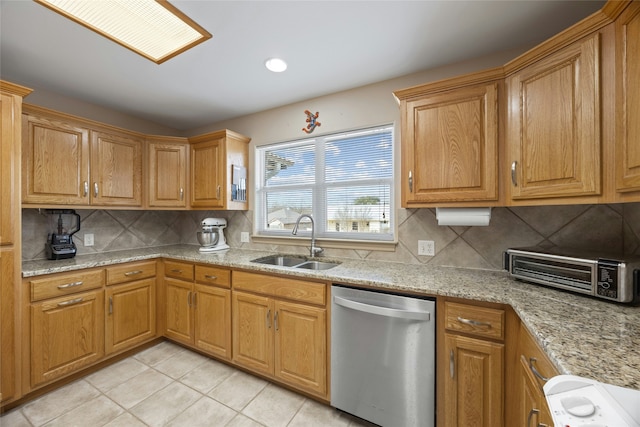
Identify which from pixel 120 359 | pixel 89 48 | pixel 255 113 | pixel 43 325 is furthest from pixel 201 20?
pixel 120 359

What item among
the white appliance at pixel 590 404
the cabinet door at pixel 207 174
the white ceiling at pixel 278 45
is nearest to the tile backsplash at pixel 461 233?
the cabinet door at pixel 207 174

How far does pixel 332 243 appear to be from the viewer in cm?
240

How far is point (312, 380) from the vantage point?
178 cm

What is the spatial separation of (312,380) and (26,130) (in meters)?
2.82

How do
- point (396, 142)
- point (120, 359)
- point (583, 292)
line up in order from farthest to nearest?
point (120, 359), point (396, 142), point (583, 292)

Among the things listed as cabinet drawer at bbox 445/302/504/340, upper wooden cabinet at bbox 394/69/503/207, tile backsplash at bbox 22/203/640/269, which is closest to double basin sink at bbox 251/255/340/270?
tile backsplash at bbox 22/203/640/269

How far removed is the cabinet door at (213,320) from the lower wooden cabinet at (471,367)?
1618mm

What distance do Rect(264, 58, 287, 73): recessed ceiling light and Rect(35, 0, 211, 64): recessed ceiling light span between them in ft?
1.47

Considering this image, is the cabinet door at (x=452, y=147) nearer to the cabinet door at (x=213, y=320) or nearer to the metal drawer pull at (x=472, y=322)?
the metal drawer pull at (x=472, y=322)

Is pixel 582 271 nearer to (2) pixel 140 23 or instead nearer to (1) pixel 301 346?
(1) pixel 301 346

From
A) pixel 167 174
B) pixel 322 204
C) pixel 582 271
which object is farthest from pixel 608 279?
pixel 167 174

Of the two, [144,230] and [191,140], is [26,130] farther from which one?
[144,230]

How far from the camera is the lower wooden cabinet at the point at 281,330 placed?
5.75 feet

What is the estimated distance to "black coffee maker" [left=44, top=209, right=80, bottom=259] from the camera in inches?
88.5
